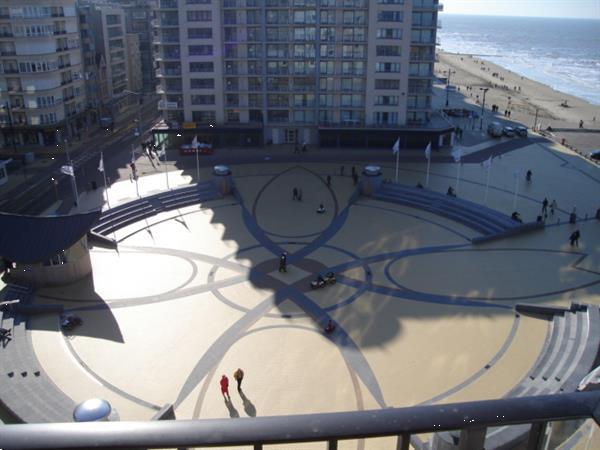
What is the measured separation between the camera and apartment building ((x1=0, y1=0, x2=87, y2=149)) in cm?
6619

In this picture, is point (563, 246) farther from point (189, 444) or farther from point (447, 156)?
point (189, 444)

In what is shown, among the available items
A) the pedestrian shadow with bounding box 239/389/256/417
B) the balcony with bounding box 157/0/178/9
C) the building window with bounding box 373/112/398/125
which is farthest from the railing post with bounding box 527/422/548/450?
the balcony with bounding box 157/0/178/9

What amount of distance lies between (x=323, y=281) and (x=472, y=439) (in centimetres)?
3063

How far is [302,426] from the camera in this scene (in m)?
4.04

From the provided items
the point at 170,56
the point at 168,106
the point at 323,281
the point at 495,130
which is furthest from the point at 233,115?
the point at 323,281

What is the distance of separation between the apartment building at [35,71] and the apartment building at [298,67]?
13184mm

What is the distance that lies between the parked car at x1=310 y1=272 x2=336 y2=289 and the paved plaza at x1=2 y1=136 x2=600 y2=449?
497 mm

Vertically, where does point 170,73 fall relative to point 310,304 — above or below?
above

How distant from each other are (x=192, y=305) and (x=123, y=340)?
4.80 m

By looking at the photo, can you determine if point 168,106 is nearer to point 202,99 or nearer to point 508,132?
point 202,99

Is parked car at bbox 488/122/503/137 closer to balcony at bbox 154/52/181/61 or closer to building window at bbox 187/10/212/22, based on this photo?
building window at bbox 187/10/212/22

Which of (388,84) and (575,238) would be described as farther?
(388,84)

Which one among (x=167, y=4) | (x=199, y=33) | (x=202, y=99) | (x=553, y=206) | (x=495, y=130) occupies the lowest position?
(x=553, y=206)

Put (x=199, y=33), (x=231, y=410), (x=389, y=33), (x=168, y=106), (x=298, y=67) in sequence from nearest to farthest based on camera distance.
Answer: (x=231, y=410)
(x=389, y=33)
(x=199, y=33)
(x=298, y=67)
(x=168, y=106)
